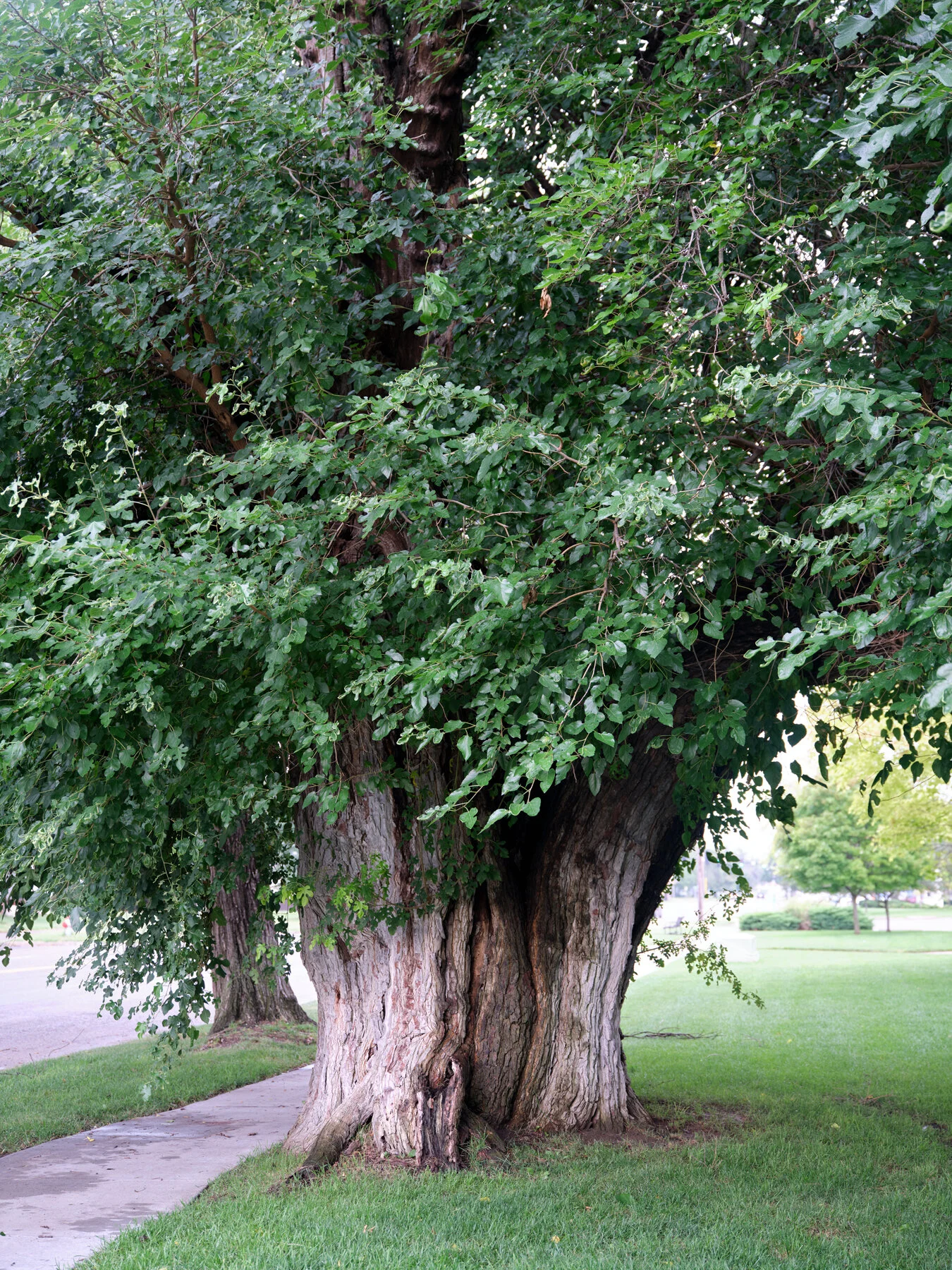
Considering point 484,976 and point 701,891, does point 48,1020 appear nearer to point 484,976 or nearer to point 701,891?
point 484,976

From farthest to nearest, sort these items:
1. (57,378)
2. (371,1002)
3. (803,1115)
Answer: (803,1115), (371,1002), (57,378)

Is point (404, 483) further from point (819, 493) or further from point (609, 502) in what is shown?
point (819, 493)

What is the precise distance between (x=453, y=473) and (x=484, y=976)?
12.0ft

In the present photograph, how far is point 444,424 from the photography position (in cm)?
559

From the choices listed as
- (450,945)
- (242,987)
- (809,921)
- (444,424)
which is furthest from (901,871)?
(444,424)

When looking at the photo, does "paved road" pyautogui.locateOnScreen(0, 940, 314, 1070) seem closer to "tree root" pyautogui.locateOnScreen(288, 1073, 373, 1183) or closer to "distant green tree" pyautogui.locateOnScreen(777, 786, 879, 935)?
"tree root" pyautogui.locateOnScreen(288, 1073, 373, 1183)

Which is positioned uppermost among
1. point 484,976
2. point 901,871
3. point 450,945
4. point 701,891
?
point 450,945

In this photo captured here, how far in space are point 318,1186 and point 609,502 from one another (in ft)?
14.3

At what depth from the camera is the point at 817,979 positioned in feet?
76.8

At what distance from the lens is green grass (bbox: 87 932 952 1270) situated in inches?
197

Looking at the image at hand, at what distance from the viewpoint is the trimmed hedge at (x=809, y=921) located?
50281 millimetres

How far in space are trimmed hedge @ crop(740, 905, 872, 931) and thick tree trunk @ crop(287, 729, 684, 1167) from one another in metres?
45.3

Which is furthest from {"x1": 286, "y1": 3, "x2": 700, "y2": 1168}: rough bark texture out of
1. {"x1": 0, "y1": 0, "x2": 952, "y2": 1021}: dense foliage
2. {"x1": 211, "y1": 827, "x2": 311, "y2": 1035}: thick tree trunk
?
{"x1": 211, "y1": 827, "x2": 311, "y2": 1035}: thick tree trunk

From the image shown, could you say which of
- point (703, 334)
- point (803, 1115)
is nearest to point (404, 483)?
point (703, 334)
